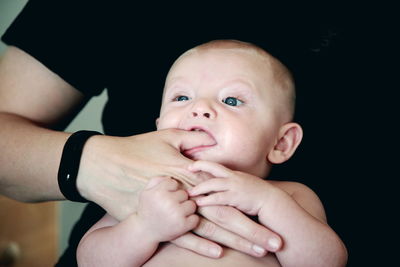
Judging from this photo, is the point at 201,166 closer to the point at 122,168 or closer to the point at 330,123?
the point at 122,168

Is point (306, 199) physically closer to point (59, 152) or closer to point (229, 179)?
point (229, 179)

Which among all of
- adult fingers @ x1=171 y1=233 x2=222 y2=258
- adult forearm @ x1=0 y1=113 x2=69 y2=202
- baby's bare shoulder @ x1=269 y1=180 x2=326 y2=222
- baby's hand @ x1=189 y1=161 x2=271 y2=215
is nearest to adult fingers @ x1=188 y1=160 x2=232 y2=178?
baby's hand @ x1=189 y1=161 x2=271 y2=215

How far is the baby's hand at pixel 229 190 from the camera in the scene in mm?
660

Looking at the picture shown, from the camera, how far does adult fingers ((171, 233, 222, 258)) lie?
658mm

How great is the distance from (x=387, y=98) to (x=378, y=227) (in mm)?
341

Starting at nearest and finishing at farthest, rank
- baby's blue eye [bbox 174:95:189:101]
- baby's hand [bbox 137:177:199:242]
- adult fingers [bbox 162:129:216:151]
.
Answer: baby's hand [bbox 137:177:199:242] < adult fingers [bbox 162:129:216:151] < baby's blue eye [bbox 174:95:189:101]

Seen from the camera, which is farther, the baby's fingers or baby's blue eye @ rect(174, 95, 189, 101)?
baby's blue eye @ rect(174, 95, 189, 101)

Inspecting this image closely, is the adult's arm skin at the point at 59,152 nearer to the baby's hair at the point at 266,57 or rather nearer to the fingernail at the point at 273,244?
the fingernail at the point at 273,244

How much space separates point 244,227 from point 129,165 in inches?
10.6

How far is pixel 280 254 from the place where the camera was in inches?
26.5

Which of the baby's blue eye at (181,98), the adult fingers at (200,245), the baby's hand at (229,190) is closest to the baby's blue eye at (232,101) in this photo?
the baby's blue eye at (181,98)

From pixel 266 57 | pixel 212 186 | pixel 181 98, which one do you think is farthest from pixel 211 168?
pixel 266 57

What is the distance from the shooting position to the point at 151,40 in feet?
3.03

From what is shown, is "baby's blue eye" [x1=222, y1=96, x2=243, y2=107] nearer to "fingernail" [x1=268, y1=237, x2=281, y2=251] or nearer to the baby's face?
the baby's face
